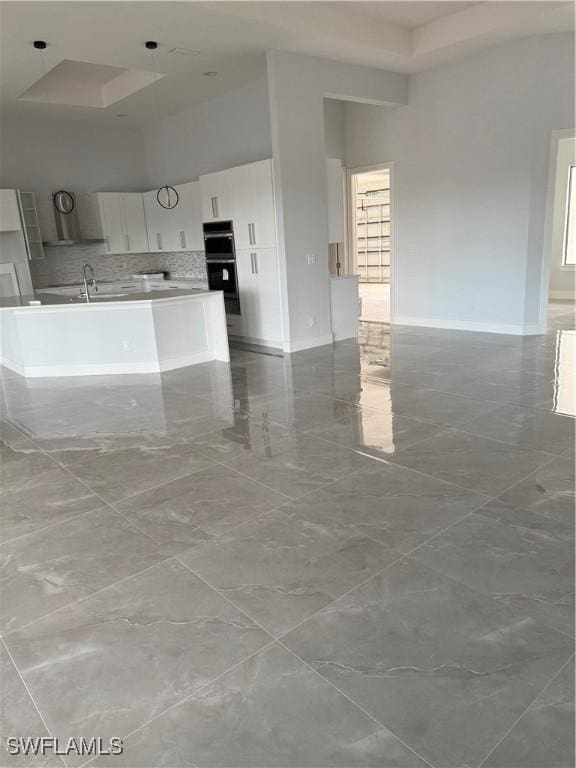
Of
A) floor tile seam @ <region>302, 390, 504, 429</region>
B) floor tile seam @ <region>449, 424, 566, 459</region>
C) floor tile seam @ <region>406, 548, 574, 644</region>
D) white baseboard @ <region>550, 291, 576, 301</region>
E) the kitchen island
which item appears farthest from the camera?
white baseboard @ <region>550, 291, 576, 301</region>

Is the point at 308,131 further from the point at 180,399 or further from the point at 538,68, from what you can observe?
the point at 180,399

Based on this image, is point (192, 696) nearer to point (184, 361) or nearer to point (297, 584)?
point (297, 584)

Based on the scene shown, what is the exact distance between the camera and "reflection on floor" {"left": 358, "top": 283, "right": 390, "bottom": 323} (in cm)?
921

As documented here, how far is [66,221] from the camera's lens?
8867 millimetres

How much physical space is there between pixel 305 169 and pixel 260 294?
1603 millimetres

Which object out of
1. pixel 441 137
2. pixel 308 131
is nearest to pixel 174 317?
pixel 308 131

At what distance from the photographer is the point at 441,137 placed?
727 cm

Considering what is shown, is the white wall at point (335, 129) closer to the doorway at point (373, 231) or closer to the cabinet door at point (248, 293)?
the cabinet door at point (248, 293)

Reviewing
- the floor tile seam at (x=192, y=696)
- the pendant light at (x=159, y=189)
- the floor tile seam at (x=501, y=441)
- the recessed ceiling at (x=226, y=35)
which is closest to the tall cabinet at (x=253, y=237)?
the pendant light at (x=159, y=189)

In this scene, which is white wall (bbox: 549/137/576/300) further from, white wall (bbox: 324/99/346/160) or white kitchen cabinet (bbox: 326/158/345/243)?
white kitchen cabinet (bbox: 326/158/345/243)

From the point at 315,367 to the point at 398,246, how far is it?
321 cm

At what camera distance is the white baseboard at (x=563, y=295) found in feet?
31.9

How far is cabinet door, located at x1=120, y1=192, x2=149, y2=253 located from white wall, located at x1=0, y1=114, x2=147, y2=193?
1.38 ft

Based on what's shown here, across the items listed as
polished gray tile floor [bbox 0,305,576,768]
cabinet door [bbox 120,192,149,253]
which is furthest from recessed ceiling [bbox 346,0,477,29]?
cabinet door [bbox 120,192,149,253]
